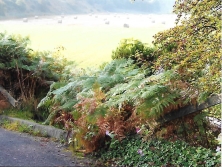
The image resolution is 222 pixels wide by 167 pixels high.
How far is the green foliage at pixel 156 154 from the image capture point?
12.0 ft

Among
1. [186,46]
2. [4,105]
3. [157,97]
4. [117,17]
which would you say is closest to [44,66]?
[4,105]

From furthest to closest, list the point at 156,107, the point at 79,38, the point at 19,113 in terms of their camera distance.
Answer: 1. the point at 79,38
2. the point at 19,113
3. the point at 156,107

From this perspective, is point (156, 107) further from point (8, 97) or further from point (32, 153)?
point (8, 97)

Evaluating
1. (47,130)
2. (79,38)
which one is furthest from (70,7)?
(47,130)

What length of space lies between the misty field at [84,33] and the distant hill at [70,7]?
0.55 m

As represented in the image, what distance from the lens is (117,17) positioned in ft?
65.3

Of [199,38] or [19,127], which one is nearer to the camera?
[199,38]

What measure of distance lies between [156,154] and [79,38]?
10.5 meters

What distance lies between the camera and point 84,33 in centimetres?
1420

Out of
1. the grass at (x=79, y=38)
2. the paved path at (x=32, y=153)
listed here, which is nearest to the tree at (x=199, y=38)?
the paved path at (x=32, y=153)

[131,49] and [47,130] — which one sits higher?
[131,49]

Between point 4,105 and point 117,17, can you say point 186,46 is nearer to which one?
point 4,105

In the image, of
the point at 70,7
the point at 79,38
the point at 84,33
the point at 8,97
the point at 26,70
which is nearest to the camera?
the point at 8,97

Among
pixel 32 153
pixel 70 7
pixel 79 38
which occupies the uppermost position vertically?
pixel 70 7
